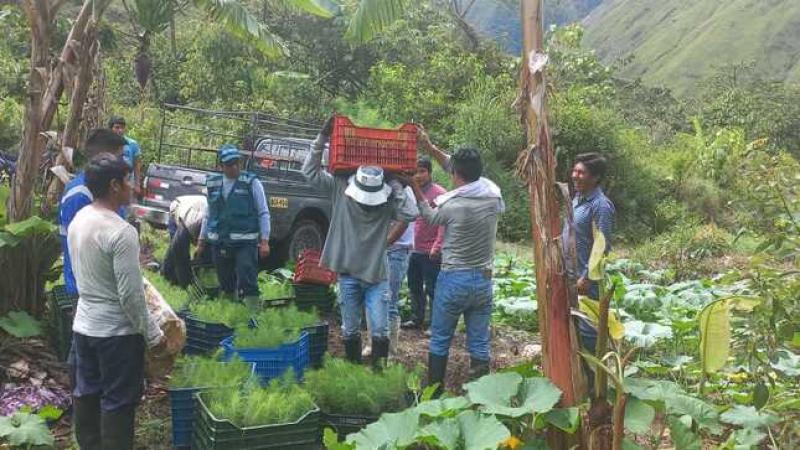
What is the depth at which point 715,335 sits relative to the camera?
3.66 meters

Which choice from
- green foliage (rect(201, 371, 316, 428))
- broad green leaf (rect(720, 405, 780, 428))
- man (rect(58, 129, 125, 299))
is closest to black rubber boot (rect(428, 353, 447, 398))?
green foliage (rect(201, 371, 316, 428))

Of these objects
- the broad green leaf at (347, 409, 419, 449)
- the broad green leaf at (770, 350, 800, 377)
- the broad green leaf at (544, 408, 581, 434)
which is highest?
the broad green leaf at (770, 350, 800, 377)

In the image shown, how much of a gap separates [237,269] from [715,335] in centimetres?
415

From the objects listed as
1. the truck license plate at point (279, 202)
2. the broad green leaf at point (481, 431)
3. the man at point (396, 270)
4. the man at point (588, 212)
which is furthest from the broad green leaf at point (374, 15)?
the broad green leaf at point (481, 431)

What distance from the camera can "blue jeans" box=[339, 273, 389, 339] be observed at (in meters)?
5.59

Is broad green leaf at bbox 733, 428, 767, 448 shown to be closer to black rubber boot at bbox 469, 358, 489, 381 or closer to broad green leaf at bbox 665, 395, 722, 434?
broad green leaf at bbox 665, 395, 722, 434

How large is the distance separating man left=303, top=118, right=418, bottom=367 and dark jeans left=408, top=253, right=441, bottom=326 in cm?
182

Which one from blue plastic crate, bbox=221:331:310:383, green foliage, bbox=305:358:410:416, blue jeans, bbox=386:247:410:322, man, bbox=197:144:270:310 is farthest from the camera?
blue jeans, bbox=386:247:410:322

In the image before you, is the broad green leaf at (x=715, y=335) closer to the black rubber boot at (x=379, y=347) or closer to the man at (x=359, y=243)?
the man at (x=359, y=243)

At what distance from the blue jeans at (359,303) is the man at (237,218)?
1.24 m

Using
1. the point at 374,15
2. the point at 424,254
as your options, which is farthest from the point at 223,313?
the point at 374,15

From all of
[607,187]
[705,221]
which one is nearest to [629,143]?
[607,187]

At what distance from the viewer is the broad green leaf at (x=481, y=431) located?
335 centimetres

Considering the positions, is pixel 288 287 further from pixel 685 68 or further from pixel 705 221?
pixel 685 68
